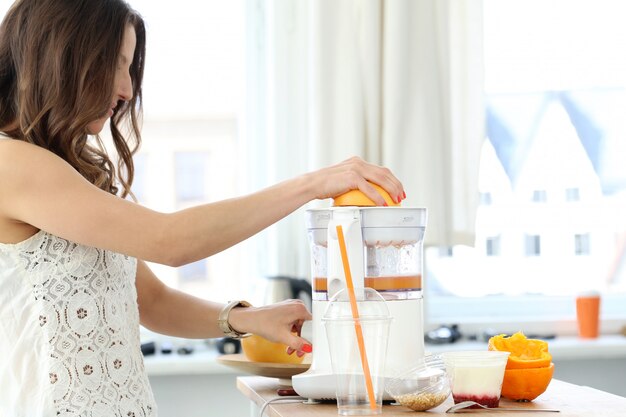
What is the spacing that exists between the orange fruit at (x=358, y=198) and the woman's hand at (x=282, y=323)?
0.23m

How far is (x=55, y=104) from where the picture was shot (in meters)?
1.48

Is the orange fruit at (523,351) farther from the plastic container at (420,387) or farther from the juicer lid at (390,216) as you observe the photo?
the juicer lid at (390,216)

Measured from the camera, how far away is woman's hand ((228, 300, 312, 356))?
1519mm

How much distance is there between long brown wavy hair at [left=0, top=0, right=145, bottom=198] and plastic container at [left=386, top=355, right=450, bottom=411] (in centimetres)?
61

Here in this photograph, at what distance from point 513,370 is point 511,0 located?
74.4 inches

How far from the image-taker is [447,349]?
276 centimetres

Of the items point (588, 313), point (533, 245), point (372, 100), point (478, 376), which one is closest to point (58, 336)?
point (478, 376)

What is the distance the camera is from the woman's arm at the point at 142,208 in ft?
4.60

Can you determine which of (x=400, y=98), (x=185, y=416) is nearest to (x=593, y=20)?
(x=400, y=98)

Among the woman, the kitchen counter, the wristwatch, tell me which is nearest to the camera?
the kitchen counter

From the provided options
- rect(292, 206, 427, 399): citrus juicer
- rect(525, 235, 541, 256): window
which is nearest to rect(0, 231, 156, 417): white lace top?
rect(292, 206, 427, 399): citrus juicer

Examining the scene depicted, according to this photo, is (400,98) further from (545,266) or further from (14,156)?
(14,156)

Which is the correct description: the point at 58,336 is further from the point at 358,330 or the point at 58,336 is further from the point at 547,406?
the point at 547,406

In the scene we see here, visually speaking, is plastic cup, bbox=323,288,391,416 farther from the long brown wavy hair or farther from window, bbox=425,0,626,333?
window, bbox=425,0,626,333
